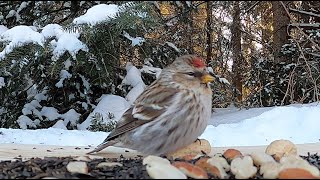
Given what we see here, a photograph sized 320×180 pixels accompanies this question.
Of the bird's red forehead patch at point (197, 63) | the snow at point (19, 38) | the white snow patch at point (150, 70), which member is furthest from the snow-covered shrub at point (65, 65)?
the bird's red forehead patch at point (197, 63)

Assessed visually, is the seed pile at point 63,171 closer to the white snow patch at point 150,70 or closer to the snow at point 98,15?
the snow at point 98,15

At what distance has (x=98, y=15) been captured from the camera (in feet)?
7.23

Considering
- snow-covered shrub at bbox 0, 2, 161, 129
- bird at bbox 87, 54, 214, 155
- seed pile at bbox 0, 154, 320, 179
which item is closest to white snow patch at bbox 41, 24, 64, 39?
snow-covered shrub at bbox 0, 2, 161, 129

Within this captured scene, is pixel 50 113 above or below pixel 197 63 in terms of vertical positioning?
below

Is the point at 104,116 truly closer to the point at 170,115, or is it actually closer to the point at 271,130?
the point at 271,130

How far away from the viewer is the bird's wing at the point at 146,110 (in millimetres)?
1302

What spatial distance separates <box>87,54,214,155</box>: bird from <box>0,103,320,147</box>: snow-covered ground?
0.33 meters

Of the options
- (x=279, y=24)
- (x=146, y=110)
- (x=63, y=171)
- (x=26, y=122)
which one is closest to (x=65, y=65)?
(x=26, y=122)

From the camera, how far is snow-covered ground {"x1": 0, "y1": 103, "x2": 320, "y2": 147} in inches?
65.2

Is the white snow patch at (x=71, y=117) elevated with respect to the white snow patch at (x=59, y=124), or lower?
elevated

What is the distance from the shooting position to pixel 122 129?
1312 mm

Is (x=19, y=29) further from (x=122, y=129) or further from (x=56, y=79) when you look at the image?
(x=122, y=129)

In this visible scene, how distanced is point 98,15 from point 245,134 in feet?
2.75

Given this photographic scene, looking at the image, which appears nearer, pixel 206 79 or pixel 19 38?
pixel 206 79
